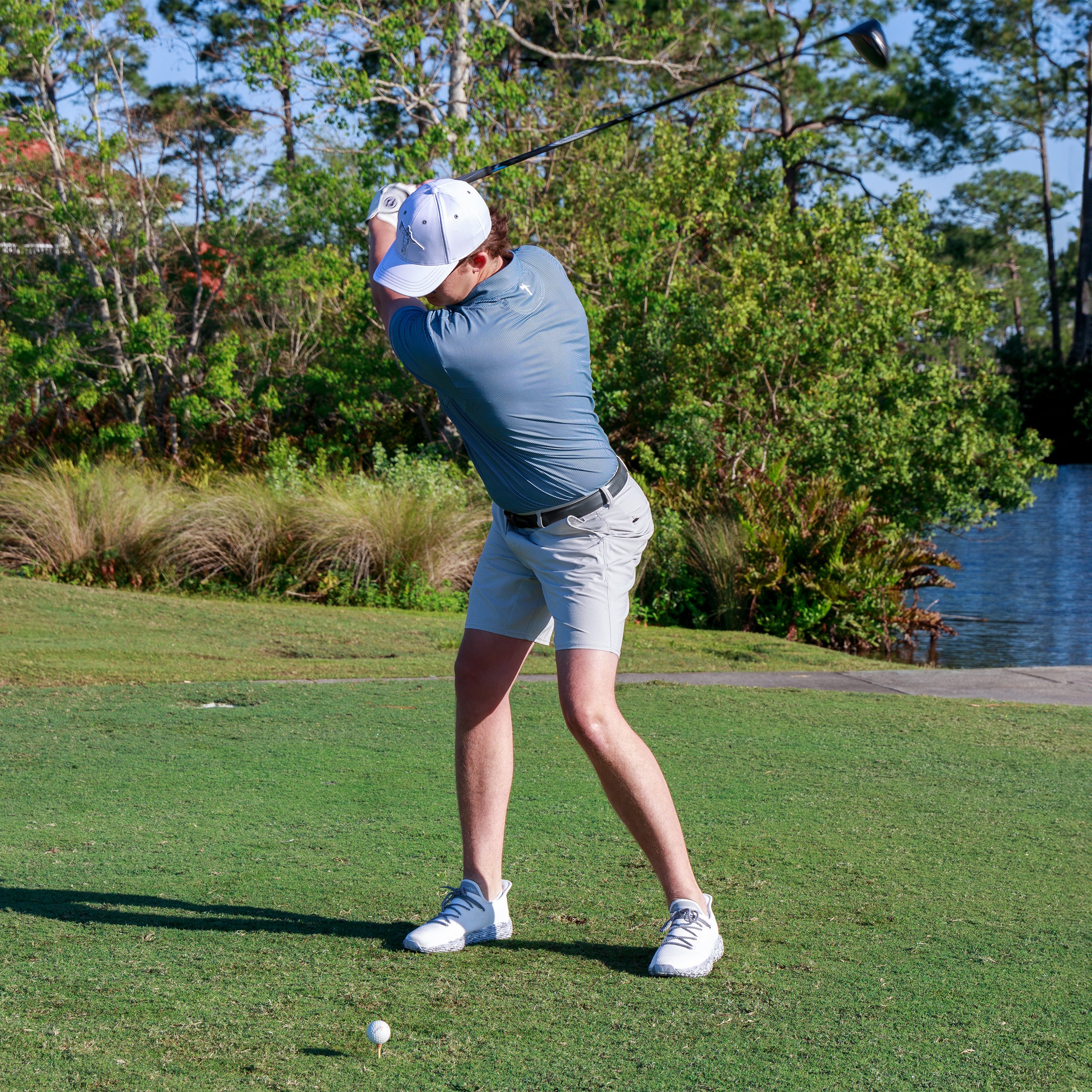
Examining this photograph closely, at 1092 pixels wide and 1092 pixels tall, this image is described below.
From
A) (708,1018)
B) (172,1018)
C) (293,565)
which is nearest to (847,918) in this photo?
(708,1018)

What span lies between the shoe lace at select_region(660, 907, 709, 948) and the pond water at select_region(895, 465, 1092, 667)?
8270 mm

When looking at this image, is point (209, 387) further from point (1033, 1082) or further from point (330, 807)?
point (1033, 1082)

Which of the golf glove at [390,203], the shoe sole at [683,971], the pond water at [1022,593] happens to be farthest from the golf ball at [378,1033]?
the pond water at [1022,593]

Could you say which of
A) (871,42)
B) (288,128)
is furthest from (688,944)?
(288,128)

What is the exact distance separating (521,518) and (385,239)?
0.88m

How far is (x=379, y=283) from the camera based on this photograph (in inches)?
128

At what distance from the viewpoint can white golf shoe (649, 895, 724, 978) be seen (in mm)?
3020

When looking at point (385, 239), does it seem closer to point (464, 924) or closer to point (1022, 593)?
point (464, 924)

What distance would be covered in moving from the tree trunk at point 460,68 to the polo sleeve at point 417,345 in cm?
1448

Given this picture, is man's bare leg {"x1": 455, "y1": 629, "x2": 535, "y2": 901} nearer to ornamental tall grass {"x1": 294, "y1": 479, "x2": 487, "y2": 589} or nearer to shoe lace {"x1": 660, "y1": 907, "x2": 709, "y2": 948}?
shoe lace {"x1": 660, "y1": 907, "x2": 709, "y2": 948}

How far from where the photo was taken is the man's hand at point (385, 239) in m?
3.24

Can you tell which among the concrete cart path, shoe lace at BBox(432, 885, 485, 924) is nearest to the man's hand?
shoe lace at BBox(432, 885, 485, 924)

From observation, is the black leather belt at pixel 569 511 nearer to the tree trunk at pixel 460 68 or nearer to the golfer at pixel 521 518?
the golfer at pixel 521 518

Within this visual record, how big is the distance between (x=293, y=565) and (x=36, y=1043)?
34.1 ft
